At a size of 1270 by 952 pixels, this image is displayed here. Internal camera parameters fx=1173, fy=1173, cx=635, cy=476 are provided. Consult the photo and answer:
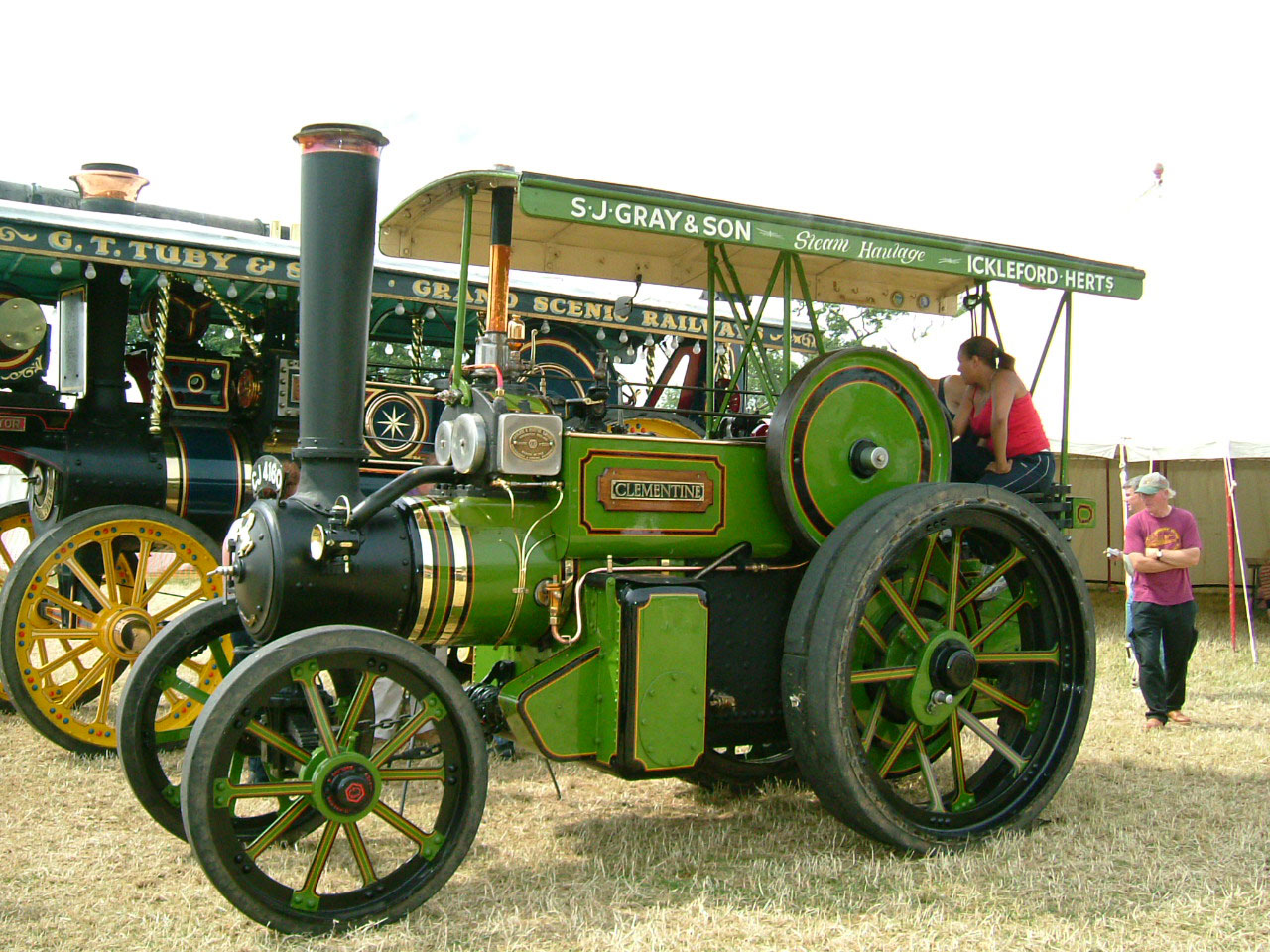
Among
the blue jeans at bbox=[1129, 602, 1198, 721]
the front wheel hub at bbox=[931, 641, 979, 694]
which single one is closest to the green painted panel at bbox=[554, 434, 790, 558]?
the front wheel hub at bbox=[931, 641, 979, 694]

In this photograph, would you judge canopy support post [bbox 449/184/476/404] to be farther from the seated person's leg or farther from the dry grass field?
the seated person's leg

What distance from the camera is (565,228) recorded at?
4043 mm

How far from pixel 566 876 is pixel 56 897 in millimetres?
1339

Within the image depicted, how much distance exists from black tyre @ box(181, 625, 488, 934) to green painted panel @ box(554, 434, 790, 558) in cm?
66

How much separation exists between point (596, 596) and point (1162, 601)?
12.3ft

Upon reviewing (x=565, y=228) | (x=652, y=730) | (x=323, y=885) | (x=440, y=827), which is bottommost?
(x=323, y=885)

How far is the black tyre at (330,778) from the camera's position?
2.62 metres

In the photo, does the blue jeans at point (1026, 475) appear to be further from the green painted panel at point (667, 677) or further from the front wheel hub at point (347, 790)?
the front wheel hub at point (347, 790)

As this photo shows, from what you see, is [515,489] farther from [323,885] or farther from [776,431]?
[323,885]

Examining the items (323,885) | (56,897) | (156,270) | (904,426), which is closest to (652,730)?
(323,885)

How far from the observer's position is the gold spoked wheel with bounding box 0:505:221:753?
188 inches

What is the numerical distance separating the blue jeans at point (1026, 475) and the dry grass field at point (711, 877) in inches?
43.6

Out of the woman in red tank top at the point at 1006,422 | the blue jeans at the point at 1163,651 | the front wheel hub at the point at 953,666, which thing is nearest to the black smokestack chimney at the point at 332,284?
the front wheel hub at the point at 953,666

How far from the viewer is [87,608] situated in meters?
5.10
